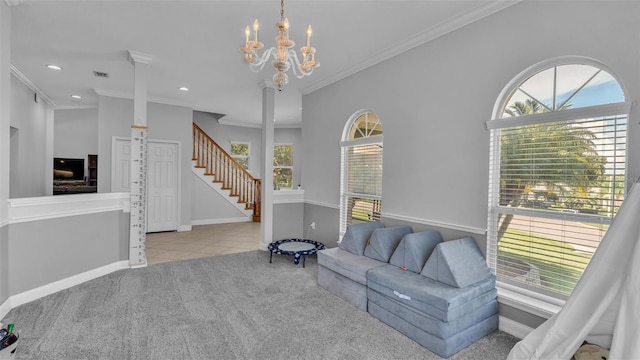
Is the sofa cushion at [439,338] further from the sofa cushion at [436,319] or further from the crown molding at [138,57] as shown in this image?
the crown molding at [138,57]

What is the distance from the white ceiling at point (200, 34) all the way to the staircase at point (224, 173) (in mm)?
2436

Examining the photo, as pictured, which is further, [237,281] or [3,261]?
[237,281]

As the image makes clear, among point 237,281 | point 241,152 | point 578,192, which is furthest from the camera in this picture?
point 241,152

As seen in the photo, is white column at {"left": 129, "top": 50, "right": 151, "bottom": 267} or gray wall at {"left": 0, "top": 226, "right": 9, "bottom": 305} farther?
white column at {"left": 129, "top": 50, "right": 151, "bottom": 267}

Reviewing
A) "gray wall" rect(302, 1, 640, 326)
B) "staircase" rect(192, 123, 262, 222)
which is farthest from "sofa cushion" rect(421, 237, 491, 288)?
"staircase" rect(192, 123, 262, 222)

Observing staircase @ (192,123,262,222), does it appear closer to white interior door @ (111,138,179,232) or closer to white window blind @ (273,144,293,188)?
white interior door @ (111,138,179,232)

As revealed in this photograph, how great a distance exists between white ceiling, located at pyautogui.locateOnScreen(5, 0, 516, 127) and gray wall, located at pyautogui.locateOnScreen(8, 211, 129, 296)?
2.15 metres

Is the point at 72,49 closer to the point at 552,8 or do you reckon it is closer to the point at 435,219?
the point at 435,219

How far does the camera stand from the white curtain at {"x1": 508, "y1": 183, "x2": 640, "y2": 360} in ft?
5.07

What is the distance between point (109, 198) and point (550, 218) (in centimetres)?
489

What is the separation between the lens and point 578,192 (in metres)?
2.25

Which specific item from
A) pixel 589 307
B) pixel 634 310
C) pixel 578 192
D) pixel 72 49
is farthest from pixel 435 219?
pixel 72 49

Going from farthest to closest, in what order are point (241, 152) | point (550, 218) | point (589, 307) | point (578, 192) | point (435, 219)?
point (241, 152) < point (435, 219) < point (550, 218) < point (578, 192) < point (589, 307)

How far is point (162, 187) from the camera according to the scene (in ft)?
21.3
